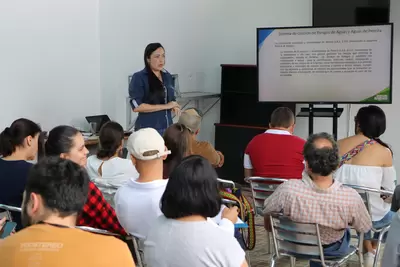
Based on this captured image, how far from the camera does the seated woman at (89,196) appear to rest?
295 centimetres

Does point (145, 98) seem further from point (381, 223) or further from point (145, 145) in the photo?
point (145, 145)

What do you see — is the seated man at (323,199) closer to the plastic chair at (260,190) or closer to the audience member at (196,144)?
the plastic chair at (260,190)

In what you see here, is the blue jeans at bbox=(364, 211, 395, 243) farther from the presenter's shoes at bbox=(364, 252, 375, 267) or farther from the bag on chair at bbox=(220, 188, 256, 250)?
the bag on chair at bbox=(220, 188, 256, 250)

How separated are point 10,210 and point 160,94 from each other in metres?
2.47

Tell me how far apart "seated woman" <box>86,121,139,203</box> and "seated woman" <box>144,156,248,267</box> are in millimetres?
1297

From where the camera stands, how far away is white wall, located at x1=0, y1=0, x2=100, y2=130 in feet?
18.1

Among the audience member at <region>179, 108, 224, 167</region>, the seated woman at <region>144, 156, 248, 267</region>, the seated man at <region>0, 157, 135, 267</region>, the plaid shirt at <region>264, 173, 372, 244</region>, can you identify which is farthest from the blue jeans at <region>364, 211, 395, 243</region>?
the seated man at <region>0, 157, 135, 267</region>

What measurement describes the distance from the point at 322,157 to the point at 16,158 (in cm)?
162

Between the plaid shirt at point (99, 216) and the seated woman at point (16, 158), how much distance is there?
401mm

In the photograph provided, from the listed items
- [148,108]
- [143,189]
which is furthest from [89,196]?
[148,108]

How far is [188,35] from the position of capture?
7332mm

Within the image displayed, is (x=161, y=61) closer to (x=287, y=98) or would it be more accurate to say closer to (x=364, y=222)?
(x=287, y=98)

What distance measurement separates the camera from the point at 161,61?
530cm

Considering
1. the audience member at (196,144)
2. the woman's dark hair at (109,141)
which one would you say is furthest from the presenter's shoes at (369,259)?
the woman's dark hair at (109,141)
